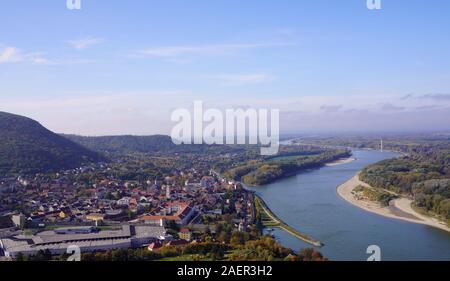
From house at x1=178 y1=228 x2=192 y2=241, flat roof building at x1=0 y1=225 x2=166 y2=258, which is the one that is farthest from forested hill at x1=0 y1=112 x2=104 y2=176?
house at x1=178 y1=228 x2=192 y2=241

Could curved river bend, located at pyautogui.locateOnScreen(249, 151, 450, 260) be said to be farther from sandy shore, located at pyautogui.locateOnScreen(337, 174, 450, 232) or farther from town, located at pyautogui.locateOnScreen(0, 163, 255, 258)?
town, located at pyautogui.locateOnScreen(0, 163, 255, 258)

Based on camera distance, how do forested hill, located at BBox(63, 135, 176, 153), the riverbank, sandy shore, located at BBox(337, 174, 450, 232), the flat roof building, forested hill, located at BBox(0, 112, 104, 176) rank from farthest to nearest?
forested hill, located at BBox(63, 135, 176, 153), forested hill, located at BBox(0, 112, 104, 176), sandy shore, located at BBox(337, 174, 450, 232), the riverbank, the flat roof building

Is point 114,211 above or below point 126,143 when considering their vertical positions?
below

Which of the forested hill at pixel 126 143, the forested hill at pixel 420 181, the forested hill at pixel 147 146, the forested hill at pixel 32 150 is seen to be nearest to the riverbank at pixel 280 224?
the forested hill at pixel 420 181

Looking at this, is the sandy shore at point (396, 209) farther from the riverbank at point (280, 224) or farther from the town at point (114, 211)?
the town at point (114, 211)

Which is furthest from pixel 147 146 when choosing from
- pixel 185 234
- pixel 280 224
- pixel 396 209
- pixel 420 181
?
pixel 185 234

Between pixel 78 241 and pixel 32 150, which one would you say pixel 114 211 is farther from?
pixel 32 150
